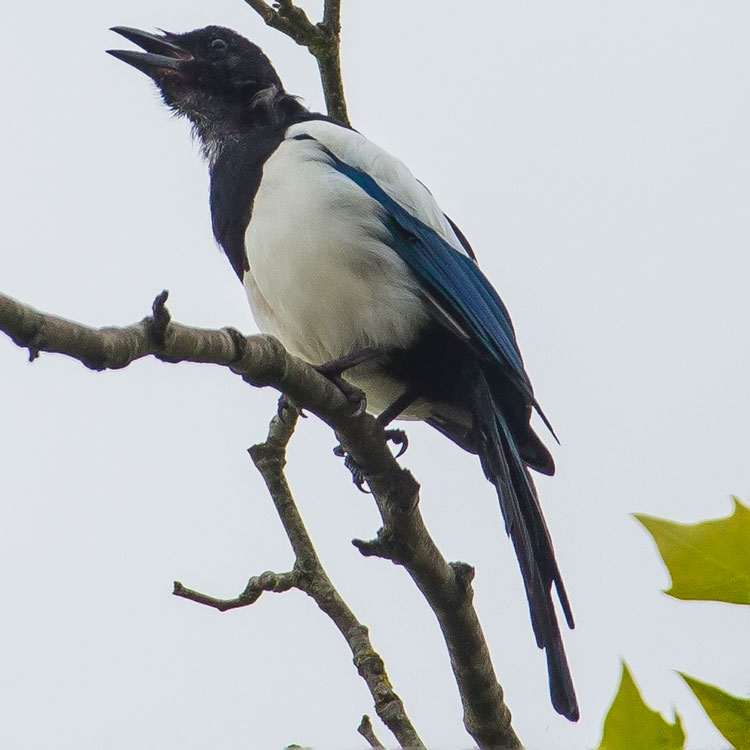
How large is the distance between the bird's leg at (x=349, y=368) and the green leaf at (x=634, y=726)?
1671mm

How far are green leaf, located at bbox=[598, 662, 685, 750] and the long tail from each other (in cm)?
173

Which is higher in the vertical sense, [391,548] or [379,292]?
[379,292]

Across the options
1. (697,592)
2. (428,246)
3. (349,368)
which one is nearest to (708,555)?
(697,592)

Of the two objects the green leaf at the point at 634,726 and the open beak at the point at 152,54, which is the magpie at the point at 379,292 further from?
the green leaf at the point at 634,726

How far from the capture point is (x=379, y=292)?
12.1 feet

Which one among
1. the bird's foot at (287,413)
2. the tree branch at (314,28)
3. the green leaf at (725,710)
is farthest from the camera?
the tree branch at (314,28)

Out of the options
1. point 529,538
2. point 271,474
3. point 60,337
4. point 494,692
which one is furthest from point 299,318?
point 60,337

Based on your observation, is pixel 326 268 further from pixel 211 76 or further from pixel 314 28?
pixel 211 76

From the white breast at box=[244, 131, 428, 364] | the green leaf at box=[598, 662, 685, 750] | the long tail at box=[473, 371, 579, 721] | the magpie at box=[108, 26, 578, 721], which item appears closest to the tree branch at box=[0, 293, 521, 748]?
the long tail at box=[473, 371, 579, 721]

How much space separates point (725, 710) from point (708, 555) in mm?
156

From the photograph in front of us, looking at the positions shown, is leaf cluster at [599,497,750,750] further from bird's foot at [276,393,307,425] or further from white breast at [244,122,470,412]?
white breast at [244,122,470,412]

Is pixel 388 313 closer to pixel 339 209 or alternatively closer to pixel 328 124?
pixel 339 209

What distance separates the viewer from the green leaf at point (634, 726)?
125cm

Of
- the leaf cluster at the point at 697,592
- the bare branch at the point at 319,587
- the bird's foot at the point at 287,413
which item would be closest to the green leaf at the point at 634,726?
the leaf cluster at the point at 697,592
